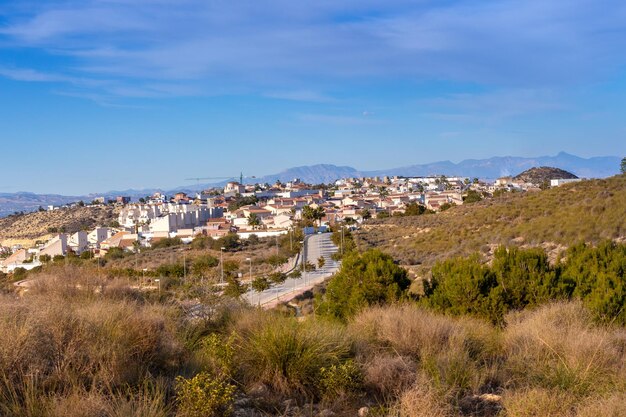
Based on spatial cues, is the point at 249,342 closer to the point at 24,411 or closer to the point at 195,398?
the point at 195,398

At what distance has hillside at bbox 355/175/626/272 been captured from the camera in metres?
24.1

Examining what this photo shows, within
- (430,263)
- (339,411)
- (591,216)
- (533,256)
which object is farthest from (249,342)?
(591,216)

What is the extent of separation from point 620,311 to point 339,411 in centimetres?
573

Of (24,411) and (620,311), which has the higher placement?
(24,411)

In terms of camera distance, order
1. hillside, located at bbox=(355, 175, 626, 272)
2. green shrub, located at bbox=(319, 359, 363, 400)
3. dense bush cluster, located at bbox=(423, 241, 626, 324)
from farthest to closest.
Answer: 1. hillside, located at bbox=(355, 175, 626, 272)
2. dense bush cluster, located at bbox=(423, 241, 626, 324)
3. green shrub, located at bbox=(319, 359, 363, 400)

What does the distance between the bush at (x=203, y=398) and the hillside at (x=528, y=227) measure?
64.0 feet

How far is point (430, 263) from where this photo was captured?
25516 millimetres

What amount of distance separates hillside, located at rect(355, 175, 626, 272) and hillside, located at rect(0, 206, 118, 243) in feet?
246

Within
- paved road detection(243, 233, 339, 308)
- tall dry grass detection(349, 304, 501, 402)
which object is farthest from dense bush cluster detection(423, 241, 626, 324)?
paved road detection(243, 233, 339, 308)

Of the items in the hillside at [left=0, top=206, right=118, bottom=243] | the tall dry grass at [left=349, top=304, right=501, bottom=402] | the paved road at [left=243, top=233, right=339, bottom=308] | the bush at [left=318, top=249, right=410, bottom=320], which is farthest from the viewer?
the hillside at [left=0, top=206, right=118, bottom=243]

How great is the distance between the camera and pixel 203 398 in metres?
4.08

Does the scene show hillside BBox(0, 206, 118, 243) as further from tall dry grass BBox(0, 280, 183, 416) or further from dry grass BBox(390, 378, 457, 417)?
dry grass BBox(390, 378, 457, 417)

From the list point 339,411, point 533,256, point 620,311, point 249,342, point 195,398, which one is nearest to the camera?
point 195,398

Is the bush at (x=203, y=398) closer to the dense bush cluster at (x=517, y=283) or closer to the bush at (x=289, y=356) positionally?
the bush at (x=289, y=356)
